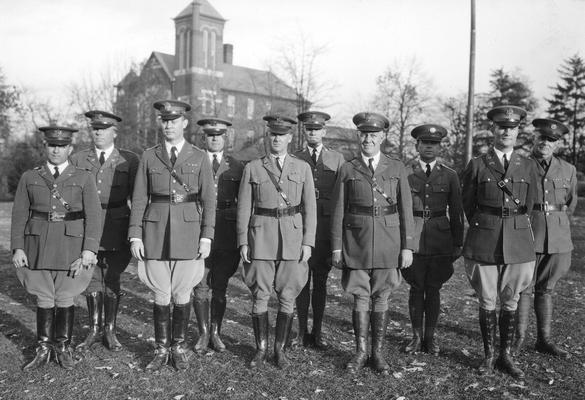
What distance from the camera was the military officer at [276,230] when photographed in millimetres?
5062

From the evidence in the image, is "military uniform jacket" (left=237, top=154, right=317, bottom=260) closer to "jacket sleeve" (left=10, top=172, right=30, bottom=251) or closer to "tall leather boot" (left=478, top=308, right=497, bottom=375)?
"tall leather boot" (left=478, top=308, right=497, bottom=375)

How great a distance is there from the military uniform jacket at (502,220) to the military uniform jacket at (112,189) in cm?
341

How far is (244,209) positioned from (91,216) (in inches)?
55.2

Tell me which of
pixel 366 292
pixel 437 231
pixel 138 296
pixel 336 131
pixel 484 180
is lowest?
pixel 138 296

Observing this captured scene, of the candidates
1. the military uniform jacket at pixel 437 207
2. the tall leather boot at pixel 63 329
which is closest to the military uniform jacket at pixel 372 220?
the military uniform jacket at pixel 437 207

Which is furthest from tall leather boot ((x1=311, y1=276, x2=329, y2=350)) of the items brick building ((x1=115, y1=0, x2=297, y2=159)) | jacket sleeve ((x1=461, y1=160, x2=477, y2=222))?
brick building ((x1=115, y1=0, x2=297, y2=159))

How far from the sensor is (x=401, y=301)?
7863 mm

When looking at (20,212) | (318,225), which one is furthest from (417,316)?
(20,212)

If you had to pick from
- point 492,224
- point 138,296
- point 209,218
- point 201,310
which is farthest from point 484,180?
point 138,296

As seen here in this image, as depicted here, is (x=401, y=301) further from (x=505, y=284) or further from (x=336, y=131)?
(x=336, y=131)

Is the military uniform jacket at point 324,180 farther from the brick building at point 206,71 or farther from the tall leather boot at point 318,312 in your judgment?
the brick building at point 206,71

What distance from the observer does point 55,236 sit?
4.93m

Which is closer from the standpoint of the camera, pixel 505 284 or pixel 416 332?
pixel 505 284

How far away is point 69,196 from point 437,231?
348 centimetres
